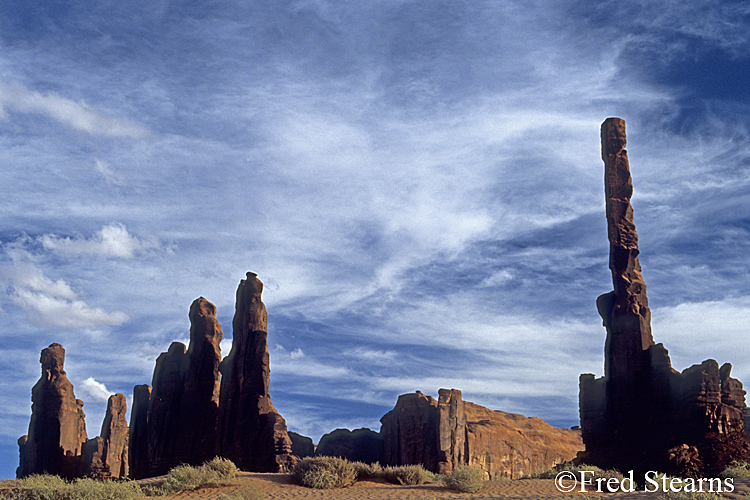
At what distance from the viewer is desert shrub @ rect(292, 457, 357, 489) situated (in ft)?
91.6

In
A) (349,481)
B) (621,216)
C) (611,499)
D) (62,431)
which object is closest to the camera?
(611,499)

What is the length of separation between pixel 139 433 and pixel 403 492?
3311 centimetres

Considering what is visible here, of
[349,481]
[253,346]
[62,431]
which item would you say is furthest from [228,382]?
[349,481]

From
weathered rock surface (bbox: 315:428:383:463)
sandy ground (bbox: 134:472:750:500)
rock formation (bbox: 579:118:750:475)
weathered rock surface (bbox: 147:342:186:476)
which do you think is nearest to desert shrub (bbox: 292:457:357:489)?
sandy ground (bbox: 134:472:750:500)

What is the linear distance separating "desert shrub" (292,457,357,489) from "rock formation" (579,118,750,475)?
17161 millimetres

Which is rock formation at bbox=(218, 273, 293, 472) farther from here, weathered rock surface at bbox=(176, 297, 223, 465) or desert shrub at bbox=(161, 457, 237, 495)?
desert shrub at bbox=(161, 457, 237, 495)

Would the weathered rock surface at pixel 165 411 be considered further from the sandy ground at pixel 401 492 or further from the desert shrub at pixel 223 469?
the sandy ground at pixel 401 492

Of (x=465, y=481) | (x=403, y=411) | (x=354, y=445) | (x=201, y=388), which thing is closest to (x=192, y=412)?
(x=201, y=388)

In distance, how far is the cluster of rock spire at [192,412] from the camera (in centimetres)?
4512

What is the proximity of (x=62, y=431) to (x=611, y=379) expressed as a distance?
4095 centimetres

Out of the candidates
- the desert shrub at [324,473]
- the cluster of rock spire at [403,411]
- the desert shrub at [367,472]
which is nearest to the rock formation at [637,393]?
the cluster of rock spire at [403,411]

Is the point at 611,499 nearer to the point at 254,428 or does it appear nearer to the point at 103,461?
the point at 254,428

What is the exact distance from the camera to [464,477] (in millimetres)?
25984

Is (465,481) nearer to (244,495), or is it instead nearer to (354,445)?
(244,495)
